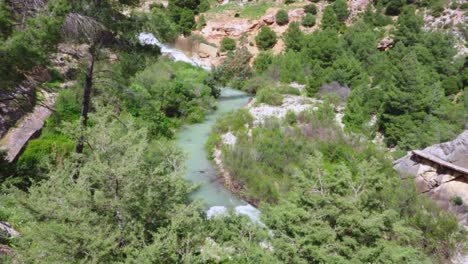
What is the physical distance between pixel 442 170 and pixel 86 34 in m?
13.9

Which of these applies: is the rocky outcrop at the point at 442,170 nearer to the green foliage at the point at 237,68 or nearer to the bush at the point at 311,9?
the green foliage at the point at 237,68

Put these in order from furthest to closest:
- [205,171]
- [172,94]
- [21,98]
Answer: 1. [172,94]
2. [205,171]
3. [21,98]

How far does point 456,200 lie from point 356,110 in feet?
22.1

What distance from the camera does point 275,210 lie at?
7.48m

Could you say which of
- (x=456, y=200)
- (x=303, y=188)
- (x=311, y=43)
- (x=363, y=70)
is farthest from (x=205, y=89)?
(x=303, y=188)

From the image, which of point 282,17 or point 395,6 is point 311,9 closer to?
point 282,17

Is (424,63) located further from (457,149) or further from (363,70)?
(457,149)

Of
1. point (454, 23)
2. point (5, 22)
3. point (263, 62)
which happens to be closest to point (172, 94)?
point (263, 62)

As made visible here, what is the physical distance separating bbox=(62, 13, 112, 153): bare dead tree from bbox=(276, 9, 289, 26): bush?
29.5m

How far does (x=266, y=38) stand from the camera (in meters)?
35.3

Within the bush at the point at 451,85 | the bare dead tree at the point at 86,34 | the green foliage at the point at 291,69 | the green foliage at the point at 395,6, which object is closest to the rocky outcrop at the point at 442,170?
the bush at the point at 451,85

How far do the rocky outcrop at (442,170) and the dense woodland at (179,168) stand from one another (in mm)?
1038

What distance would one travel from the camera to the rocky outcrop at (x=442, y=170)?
47.4 ft

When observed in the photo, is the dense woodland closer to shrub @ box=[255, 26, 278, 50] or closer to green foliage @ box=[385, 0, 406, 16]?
green foliage @ box=[385, 0, 406, 16]
